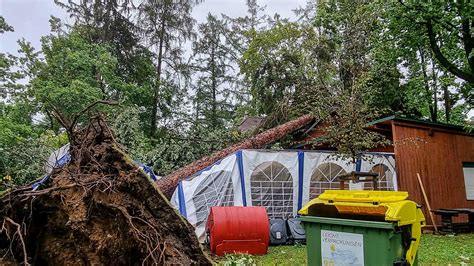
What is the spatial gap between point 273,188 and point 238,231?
2810mm

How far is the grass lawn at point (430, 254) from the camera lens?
6531mm

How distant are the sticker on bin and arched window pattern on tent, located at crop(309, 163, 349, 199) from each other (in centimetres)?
590

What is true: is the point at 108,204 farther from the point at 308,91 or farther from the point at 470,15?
the point at 470,15

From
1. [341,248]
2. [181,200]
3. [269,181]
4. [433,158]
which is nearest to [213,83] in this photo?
[433,158]

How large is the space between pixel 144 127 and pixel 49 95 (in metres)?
6.25

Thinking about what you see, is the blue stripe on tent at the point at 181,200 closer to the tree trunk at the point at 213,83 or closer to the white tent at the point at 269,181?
the white tent at the point at 269,181

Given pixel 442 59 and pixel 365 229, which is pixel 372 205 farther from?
pixel 442 59

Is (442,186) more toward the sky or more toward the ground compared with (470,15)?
more toward the ground

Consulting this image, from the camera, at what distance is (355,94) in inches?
365

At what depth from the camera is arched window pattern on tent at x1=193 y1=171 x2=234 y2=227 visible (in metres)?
9.02

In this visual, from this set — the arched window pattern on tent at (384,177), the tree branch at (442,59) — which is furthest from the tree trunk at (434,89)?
the arched window pattern on tent at (384,177)

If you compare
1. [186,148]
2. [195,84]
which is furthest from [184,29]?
[186,148]

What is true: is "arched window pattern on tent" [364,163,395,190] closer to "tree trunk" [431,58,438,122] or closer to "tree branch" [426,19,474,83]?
"tree branch" [426,19,474,83]

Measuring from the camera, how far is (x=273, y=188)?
10.1 meters
